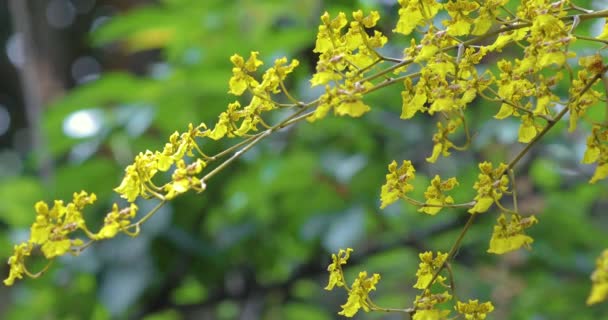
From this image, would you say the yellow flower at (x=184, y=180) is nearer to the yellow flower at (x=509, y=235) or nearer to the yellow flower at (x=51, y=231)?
the yellow flower at (x=51, y=231)

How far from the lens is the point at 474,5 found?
556 millimetres

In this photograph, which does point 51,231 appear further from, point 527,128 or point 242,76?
point 527,128

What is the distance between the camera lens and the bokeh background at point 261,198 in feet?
4.81

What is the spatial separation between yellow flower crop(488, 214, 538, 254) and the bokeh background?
0.80m

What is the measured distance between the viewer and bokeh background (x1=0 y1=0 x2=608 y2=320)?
1.47 meters

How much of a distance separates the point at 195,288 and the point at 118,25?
0.60 m

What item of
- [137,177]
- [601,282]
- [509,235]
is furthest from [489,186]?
[137,177]

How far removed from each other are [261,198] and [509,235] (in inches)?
39.3

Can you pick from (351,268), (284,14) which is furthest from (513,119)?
(284,14)

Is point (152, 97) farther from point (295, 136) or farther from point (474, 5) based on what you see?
point (474, 5)

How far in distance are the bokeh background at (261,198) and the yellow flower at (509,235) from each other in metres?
0.80

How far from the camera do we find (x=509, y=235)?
0.55 metres

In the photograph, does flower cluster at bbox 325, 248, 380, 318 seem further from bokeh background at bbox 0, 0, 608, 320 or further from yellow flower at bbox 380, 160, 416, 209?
bokeh background at bbox 0, 0, 608, 320

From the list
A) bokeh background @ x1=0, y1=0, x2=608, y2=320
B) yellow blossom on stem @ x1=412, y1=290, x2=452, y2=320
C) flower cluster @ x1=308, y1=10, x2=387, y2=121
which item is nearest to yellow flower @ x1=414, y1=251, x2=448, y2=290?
yellow blossom on stem @ x1=412, y1=290, x2=452, y2=320
